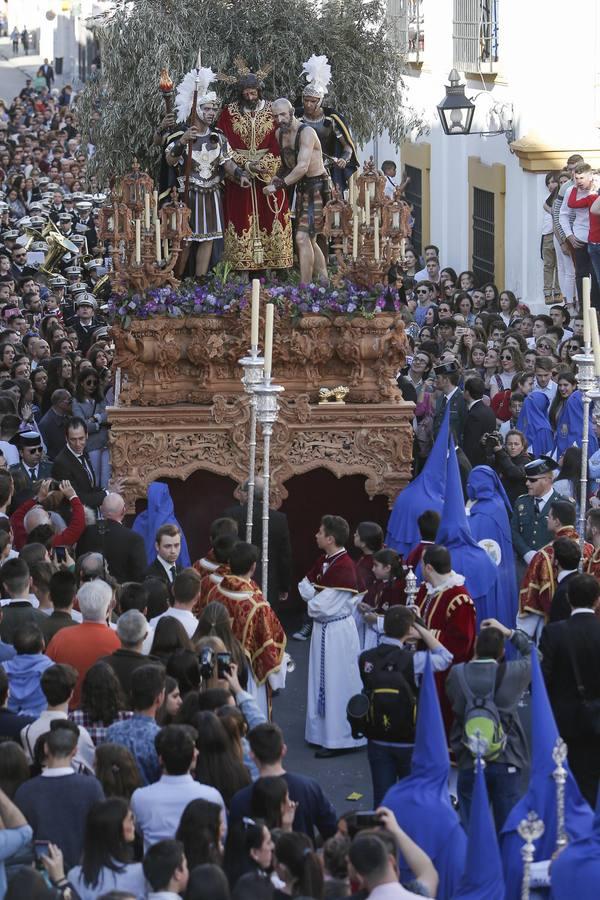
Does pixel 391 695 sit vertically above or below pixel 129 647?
below

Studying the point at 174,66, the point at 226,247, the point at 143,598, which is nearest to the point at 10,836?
the point at 143,598

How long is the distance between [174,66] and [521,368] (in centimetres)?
688

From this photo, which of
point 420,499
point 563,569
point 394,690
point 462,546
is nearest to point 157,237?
point 420,499

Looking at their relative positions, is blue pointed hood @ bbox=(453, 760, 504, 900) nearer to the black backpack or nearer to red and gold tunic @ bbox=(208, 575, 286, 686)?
the black backpack

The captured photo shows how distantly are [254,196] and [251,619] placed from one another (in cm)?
571

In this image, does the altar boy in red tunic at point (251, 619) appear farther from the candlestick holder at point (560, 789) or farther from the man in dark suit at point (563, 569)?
the candlestick holder at point (560, 789)

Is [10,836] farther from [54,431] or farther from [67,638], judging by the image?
[54,431]

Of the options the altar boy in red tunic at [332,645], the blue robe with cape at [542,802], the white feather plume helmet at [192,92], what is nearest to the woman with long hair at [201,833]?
the blue robe with cape at [542,802]

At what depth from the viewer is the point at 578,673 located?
8969mm

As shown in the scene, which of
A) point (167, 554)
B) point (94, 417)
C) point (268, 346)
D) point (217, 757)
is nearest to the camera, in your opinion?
Answer: point (217, 757)

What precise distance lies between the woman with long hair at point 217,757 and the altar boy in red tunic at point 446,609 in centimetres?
231

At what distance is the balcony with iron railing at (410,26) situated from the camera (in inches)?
1051

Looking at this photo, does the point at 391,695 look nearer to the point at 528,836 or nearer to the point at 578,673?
the point at 578,673

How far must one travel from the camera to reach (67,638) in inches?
346
